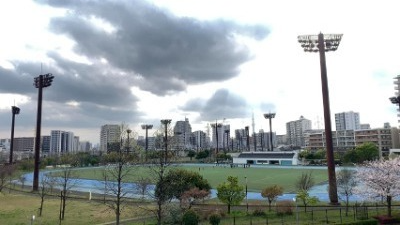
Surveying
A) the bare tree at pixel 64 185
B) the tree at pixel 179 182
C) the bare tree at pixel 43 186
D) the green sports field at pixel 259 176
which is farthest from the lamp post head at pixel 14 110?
the tree at pixel 179 182

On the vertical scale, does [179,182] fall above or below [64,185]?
above

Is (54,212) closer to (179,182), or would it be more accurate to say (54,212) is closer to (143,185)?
(143,185)

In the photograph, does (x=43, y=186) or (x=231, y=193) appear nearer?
(x=231, y=193)

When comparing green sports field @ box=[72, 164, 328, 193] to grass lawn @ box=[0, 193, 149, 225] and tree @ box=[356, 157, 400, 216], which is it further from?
tree @ box=[356, 157, 400, 216]

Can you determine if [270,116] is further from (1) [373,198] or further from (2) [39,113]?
(1) [373,198]

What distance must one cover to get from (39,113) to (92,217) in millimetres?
40675

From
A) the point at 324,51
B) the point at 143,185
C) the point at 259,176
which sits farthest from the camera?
the point at 259,176

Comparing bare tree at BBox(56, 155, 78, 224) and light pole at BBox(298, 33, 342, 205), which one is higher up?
light pole at BBox(298, 33, 342, 205)

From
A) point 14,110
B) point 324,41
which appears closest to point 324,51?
point 324,41

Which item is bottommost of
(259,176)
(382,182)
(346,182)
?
(259,176)

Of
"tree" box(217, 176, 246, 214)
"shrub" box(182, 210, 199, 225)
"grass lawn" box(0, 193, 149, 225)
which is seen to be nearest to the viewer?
"shrub" box(182, 210, 199, 225)

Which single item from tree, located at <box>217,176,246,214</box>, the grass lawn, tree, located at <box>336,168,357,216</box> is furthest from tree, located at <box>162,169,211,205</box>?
tree, located at <box>336,168,357,216</box>

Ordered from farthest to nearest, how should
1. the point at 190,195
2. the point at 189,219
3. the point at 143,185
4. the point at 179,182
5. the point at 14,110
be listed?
the point at 14,110 → the point at 143,185 → the point at 179,182 → the point at 190,195 → the point at 189,219

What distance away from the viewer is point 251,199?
49.1 meters
